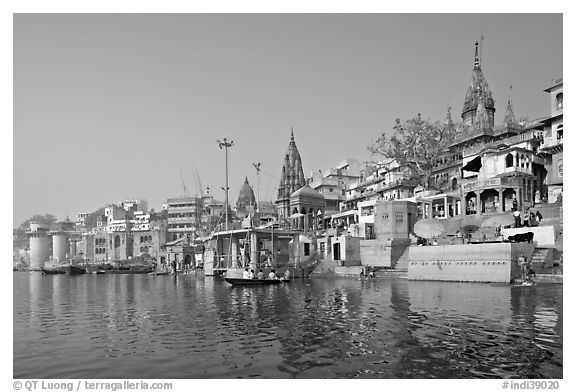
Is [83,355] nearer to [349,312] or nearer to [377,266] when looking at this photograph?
[349,312]

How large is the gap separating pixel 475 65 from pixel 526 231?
55177mm

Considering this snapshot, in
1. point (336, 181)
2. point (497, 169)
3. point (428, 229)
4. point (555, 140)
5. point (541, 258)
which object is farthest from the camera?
point (336, 181)

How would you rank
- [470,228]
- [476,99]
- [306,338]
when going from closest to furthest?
1. [306,338]
2. [470,228]
3. [476,99]

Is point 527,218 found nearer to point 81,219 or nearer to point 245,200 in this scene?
point 245,200

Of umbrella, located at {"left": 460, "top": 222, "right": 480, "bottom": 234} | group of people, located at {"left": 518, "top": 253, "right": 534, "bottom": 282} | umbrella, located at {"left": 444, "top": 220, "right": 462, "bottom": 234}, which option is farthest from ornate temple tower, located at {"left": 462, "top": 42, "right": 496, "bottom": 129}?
group of people, located at {"left": 518, "top": 253, "right": 534, "bottom": 282}

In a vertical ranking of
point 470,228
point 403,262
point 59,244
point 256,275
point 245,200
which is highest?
point 245,200

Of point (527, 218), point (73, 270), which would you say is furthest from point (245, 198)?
point (527, 218)

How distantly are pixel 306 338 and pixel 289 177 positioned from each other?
96.1 meters

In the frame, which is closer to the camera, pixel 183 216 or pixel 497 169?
pixel 497 169

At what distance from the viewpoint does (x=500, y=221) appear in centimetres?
4416

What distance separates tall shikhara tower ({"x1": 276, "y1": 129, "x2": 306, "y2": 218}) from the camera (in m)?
108

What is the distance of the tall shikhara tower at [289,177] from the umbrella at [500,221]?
209 ft

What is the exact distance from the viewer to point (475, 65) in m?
88.6

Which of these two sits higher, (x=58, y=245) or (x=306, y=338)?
(x=306, y=338)
